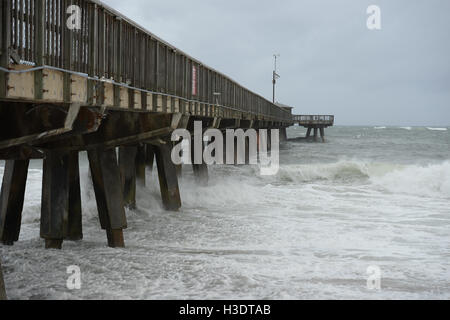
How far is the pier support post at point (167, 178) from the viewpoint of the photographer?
42.3ft

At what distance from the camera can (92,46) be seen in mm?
7293

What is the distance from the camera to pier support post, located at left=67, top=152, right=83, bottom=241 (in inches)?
359

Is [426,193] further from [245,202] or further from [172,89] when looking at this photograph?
[172,89]

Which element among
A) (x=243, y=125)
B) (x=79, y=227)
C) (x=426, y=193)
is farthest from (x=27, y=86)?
(x=243, y=125)

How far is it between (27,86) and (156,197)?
9714 mm

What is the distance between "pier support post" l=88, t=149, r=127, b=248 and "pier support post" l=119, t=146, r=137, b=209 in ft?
10.00

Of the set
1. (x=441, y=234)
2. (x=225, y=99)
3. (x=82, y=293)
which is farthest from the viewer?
(x=225, y=99)

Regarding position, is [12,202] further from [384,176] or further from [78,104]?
[384,176]

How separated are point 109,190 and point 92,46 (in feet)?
8.88

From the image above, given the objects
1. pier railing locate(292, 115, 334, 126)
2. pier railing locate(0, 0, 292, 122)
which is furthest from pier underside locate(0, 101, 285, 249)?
pier railing locate(292, 115, 334, 126)

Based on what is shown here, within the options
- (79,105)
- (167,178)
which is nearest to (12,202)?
(79,105)

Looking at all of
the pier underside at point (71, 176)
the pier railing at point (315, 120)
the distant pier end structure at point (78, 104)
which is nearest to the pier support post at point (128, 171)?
the distant pier end structure at point (78, 104)

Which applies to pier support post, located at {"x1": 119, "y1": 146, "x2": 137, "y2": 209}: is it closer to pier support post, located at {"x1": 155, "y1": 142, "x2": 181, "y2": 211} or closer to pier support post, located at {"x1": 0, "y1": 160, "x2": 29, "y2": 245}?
pier support post, located at {"x1": 155, "y1": 142, "x2": 181, "y2": 211}

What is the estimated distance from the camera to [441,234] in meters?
11.2
